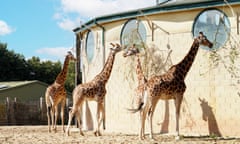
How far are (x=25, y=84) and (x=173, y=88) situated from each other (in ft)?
63.5

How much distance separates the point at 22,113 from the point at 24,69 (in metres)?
17.6

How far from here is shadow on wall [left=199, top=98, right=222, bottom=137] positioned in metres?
12.8

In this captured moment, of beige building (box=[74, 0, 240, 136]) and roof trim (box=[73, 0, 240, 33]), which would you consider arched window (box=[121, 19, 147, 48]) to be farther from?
roof trim (box=[73, 0, 240, 33])

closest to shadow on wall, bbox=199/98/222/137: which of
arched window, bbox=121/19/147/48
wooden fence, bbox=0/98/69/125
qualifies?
arched window, bbox=121/19/147/48

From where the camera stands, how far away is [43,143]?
1097cm

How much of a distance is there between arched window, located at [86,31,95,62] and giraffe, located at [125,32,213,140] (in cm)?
478

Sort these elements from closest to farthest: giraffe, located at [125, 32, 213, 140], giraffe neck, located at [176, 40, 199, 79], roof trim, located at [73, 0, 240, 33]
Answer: giraffe, located at [125, 32, 213, 140], giraffe neck, located at [176, 40, 199, 79], roof trim, located at [73, 0, 240, 33]

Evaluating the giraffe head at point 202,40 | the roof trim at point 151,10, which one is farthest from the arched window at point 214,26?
the giraffe head at point 202,40

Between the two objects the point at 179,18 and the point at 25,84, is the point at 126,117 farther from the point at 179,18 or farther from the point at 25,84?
the point at 25,84

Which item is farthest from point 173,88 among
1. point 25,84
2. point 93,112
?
point 25,84

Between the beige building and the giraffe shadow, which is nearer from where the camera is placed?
the beige building

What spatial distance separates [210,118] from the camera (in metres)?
12.9

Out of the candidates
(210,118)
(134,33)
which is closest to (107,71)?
(134,33)

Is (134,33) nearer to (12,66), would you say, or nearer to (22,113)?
(22,113)
